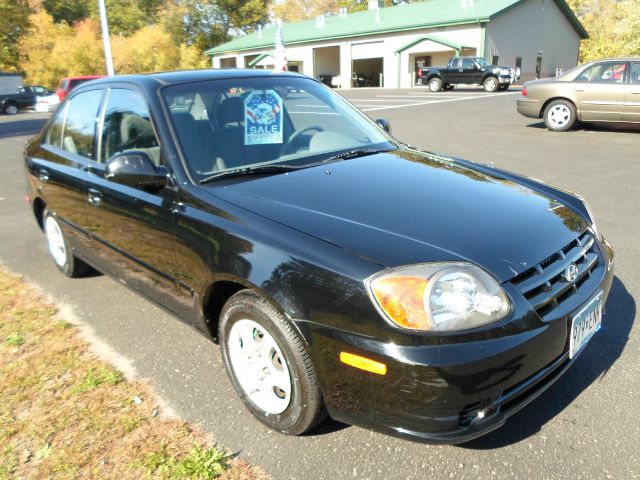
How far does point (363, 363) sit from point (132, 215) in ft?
6.05

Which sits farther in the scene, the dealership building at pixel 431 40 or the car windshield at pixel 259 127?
the dealership building at pixel 431 40

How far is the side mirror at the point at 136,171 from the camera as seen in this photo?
9.25 feet

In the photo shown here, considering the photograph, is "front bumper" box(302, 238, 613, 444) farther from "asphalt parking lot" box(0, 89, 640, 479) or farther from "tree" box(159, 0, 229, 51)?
"tree" box(159, 0, 229, 51)

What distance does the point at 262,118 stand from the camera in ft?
10.7

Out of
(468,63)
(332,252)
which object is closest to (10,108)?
(468,63)

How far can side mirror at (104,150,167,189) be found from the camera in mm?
2818

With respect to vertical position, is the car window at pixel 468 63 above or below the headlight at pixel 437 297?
above

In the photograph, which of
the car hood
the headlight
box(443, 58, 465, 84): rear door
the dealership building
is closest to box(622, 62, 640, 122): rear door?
the car hood

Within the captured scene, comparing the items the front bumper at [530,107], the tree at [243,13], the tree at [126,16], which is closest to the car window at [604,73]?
the front bumper at [530,107]

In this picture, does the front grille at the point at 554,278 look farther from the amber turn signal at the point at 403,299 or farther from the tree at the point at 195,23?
the tree at the point at 195,23

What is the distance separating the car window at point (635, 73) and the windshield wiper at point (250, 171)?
1044 cm

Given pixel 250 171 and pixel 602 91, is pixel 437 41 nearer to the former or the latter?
pixel 602 91

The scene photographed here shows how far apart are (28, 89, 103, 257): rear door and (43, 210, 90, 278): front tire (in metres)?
0.16

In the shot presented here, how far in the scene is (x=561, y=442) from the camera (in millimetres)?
2354
